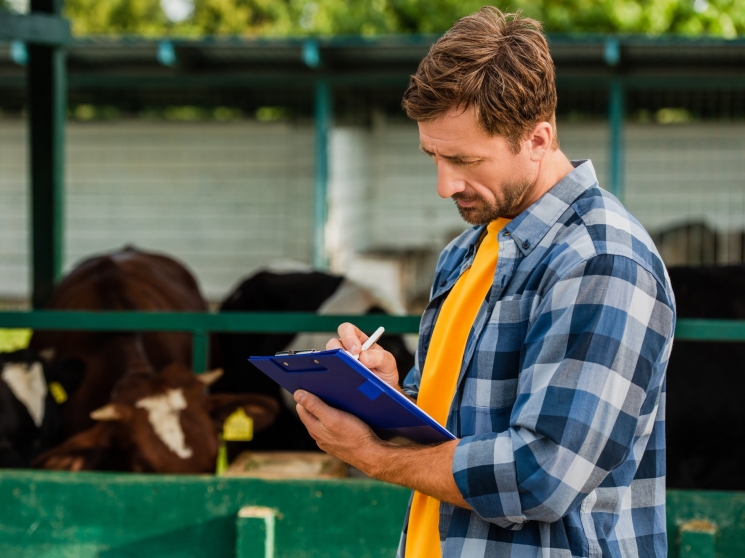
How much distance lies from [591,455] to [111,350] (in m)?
3.79

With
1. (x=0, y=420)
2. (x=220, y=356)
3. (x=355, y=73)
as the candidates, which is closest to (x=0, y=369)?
(x=0, y=420)

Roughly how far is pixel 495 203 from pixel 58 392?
3399mm

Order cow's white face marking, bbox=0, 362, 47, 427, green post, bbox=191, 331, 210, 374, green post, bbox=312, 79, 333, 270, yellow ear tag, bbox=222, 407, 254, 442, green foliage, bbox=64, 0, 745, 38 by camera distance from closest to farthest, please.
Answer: green post, bbox=191, 331, 210, 374 < yellow ear tag, bbox=222, 407, 254, 442 < cow's white face marking, bbox=0, 362, 47, 427 < green post, bbox=312, 79, 333, 270 < green foliage, bbox=64, 0, 745, 38

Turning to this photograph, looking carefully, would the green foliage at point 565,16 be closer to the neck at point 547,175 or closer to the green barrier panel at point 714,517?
the green barrier panel at point 714,517

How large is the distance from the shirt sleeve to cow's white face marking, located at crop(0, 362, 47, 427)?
3.26 metres

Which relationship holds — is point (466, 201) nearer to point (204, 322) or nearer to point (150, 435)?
point (204, 322)

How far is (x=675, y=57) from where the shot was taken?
30.3 ft

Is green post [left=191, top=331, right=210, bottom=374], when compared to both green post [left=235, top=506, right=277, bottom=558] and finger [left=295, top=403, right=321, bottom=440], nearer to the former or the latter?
green post [left=235, top=506, right=277, bottom=558]

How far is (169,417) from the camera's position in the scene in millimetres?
3787

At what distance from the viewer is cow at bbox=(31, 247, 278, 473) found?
373 centimetres

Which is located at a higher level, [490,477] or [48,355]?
[490,477]

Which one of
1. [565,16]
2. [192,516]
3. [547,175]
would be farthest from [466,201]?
[565,16]

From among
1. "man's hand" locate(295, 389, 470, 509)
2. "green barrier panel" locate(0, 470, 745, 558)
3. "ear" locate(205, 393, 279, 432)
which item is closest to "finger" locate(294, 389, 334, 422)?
"man's hand" locate(295, 389, 470, 509)

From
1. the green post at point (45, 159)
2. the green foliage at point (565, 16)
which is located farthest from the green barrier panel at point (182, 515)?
the green foliage at point (565, 16)
